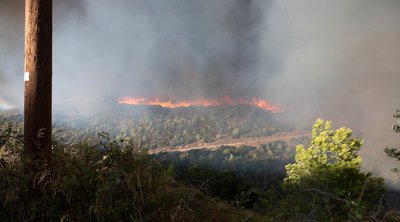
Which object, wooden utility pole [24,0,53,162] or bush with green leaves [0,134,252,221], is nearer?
bush with green leaves [0,134,252,221]

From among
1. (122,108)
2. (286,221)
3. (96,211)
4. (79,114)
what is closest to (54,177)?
(96,211)

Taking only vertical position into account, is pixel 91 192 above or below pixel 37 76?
below

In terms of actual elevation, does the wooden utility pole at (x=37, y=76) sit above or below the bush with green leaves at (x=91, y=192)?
above

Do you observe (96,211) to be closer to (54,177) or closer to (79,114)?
(54,177)

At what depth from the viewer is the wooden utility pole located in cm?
419

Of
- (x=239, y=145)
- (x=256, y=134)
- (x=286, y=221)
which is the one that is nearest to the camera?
(x=286, y=221)

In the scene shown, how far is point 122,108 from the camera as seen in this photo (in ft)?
108

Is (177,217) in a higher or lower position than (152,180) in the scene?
lower

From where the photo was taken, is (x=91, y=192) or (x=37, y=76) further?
(x=37, y=76)

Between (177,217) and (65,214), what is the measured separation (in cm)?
125

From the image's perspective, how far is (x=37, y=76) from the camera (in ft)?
13.9

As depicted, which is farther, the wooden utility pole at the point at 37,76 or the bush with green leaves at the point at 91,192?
the wooden utility pole at the point at 37,76

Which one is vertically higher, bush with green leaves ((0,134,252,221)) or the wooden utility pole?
the wooden utility pole

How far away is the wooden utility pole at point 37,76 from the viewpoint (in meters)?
4.19
